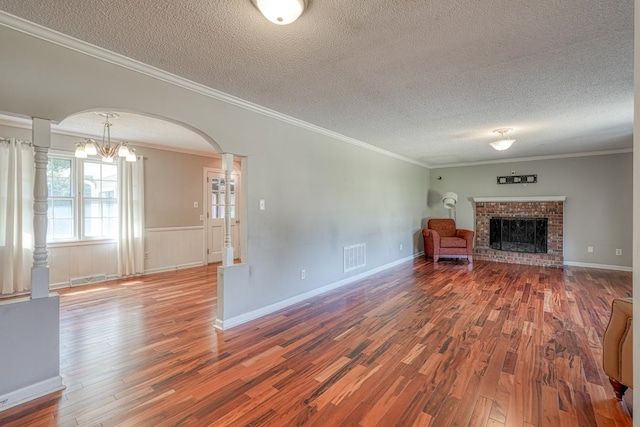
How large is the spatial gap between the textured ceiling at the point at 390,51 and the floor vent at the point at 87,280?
13.4 ft

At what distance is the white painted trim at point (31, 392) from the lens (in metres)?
1.78

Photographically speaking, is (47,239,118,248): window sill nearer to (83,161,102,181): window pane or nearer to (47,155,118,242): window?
(47,155,118,242): window

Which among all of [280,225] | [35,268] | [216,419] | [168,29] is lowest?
[216,419]

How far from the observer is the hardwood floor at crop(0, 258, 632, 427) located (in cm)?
175

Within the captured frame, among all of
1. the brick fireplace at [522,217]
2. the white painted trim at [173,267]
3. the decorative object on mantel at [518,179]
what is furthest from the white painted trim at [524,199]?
the white painted trim at [173,267]

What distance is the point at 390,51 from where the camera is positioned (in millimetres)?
2121

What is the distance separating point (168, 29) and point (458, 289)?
182 inches

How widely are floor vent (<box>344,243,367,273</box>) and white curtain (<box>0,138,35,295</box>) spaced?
4533 millimetres

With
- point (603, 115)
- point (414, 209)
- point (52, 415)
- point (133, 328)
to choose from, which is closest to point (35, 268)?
point (52, 415)

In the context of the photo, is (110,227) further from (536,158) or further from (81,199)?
(536,158)

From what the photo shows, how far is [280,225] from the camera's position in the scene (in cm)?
355

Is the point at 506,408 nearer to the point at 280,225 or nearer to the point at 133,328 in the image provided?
the point at 280,225

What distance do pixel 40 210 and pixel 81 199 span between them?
3398 millimetres

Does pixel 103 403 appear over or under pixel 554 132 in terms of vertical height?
under
